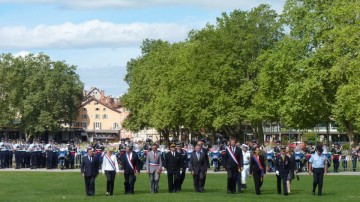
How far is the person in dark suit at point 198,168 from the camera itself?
34.1m

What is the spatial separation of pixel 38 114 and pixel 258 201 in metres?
117

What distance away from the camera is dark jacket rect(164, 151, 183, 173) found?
34406 millimetres

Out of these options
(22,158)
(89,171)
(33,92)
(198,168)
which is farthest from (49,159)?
(33,92)

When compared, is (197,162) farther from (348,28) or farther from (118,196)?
(348,28)

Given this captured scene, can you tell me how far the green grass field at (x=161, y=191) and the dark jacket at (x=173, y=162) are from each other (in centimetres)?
100

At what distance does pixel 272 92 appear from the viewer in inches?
2997

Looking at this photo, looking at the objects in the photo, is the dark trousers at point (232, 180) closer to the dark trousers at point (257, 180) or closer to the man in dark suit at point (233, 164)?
the man in dark suit at point (233, 164)

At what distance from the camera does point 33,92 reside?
144000 mm

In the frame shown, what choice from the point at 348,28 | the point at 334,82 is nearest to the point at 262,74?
the point at 334,82

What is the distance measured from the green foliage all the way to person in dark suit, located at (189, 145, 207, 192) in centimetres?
10774

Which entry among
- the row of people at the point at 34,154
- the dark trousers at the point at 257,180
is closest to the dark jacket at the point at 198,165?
the dark trousers at the point at 257,180

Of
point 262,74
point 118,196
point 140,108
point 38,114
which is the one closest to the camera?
point 118,196

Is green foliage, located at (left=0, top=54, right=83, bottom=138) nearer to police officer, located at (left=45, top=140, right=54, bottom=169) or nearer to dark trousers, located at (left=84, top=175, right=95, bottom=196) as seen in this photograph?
police officer, located at (left=45, top=140, right=54, bottom=169)

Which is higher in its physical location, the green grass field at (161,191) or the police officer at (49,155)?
the police officer at (49,155)
